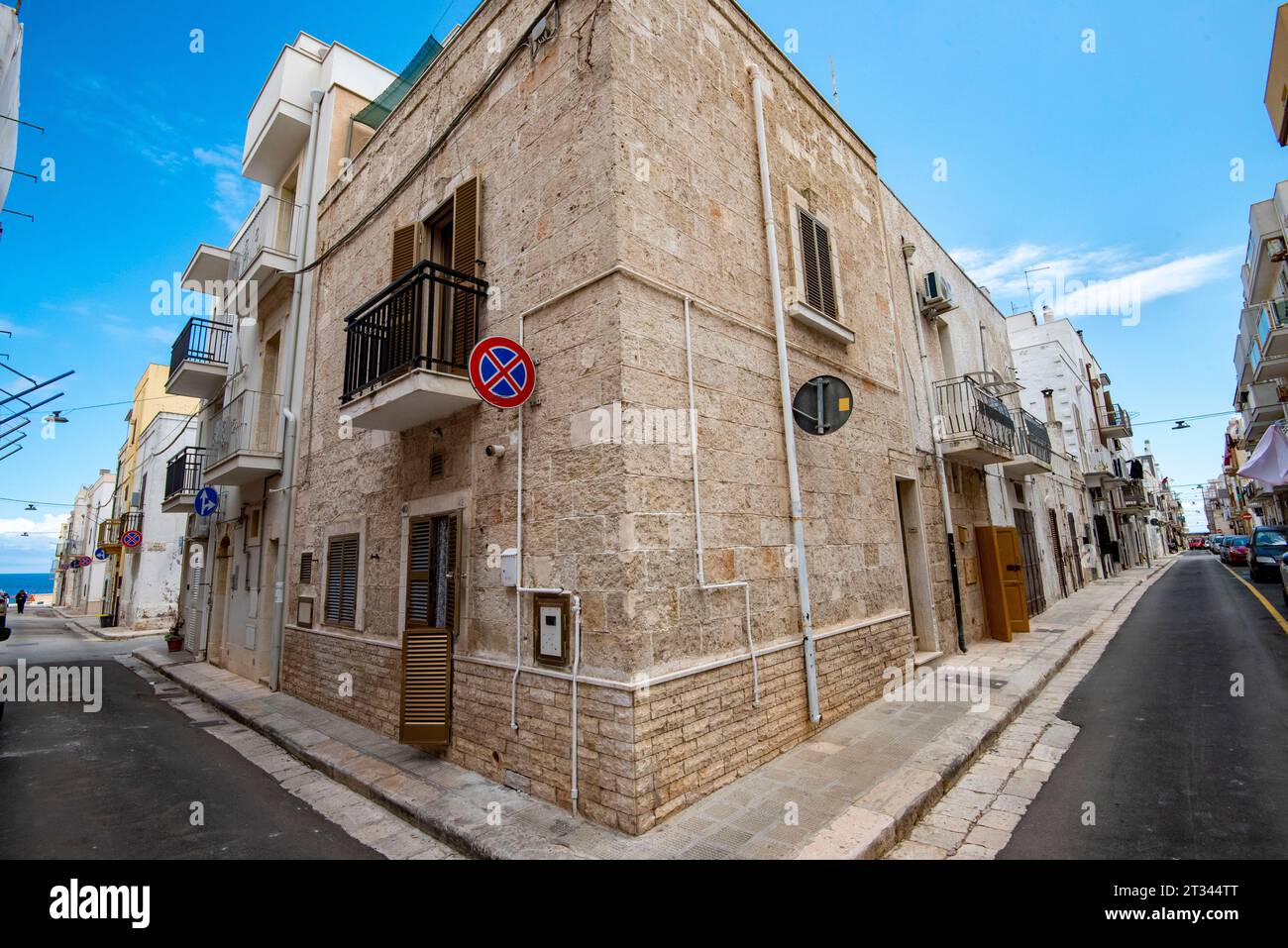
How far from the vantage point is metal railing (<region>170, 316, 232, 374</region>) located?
12.7 metres

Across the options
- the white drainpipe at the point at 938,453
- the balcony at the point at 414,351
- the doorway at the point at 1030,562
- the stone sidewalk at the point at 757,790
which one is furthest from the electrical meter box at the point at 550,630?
the doorway at the point at 1030,562

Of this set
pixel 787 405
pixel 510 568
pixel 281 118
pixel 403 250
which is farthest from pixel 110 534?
pixel 787 405

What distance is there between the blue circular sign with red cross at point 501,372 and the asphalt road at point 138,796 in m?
3.54

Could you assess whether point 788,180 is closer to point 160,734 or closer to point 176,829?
point 176,829

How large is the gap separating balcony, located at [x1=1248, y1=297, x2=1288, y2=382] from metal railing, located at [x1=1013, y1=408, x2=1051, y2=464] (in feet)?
29.7

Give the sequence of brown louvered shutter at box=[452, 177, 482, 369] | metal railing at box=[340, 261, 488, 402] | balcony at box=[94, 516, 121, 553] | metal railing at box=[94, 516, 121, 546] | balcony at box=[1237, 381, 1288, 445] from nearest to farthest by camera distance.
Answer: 1. metal railing at box=[340, 261, 488, 402]
2. brown louvered shutter at box=[452, 177, 482, 369]
3. balcony at box=[1237, 381, 1288, 445]
4. balcony at box=[94, 516, 121, 553]
5. metal railing at box=[94, 516, 121, 546]

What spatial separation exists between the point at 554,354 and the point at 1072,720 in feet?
22.2

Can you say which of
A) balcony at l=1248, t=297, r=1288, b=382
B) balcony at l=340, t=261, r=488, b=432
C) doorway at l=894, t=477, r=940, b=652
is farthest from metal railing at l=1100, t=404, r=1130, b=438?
balcony at l=340, t=261, r=488, b=432

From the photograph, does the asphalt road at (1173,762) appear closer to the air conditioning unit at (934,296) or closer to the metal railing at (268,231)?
the air conditioning unit at (934,296)

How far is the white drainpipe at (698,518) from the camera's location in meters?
4.63

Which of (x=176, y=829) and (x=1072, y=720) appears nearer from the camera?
(x=176, y=829)

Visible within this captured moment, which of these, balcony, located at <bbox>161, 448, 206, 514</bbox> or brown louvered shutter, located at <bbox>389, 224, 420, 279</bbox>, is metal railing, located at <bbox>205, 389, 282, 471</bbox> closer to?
balcony, located at <bbox>161, 448, 206, 514</bbox>
